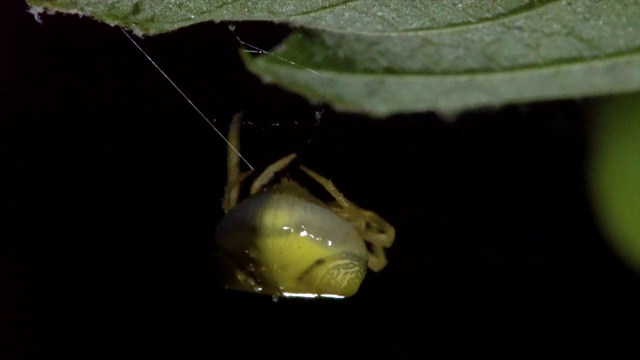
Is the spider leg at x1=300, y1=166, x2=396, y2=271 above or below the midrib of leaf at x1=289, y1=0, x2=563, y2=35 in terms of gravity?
below

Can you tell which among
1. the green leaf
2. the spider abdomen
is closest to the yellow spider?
the spider abdomen

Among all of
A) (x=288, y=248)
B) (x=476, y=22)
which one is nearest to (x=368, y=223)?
(x=288, y=248)

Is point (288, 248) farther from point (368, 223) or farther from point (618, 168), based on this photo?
point (618, 168)

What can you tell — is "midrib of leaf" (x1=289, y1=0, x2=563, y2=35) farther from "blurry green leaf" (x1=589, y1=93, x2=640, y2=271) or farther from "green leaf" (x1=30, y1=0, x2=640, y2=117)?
"blurry green leaf" (x1=589, y1=93, x2=640, y2=271)

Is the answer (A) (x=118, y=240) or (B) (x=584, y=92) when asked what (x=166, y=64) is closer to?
(B) (x=584, y=92)

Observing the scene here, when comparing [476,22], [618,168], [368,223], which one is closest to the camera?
[476,22]

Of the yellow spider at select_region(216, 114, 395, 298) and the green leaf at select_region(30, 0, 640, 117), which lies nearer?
the green leaf at select_region(30, 0, 640, 117)

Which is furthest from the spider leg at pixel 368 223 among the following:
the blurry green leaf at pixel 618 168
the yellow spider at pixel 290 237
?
the blurry green leaf at pixel 618 168
